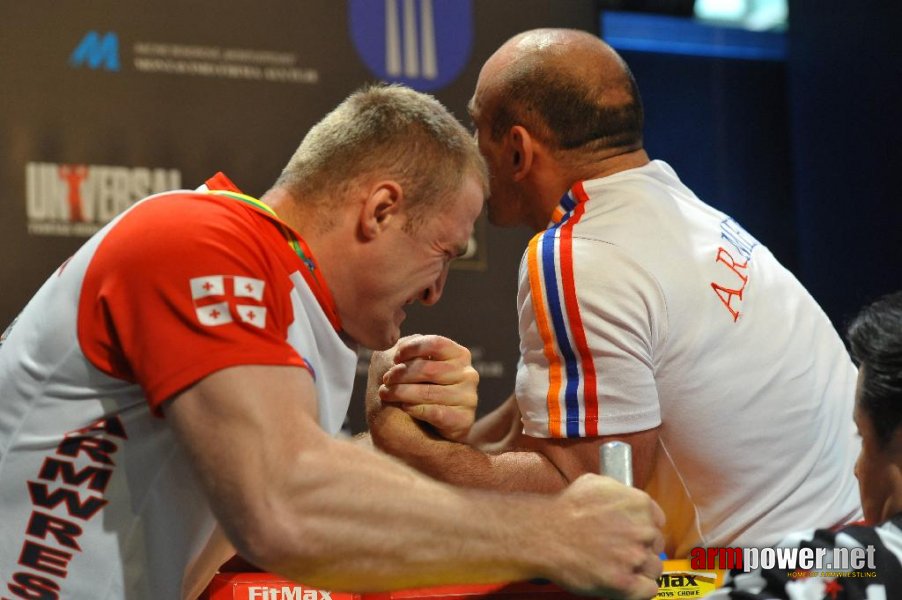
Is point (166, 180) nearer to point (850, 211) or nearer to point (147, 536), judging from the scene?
point (147, 536)

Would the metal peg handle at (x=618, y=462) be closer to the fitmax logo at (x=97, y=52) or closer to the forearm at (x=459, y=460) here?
the forearm at (x=459, y=460)

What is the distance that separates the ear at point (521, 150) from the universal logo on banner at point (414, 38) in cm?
89

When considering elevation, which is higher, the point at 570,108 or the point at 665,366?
the point at 570,108

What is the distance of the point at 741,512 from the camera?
1.82 m

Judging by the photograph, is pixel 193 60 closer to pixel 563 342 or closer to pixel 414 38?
pixel 414 38

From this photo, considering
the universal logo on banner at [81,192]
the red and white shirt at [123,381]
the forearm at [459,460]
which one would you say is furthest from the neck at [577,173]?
the universal logo on banner at [81,192]

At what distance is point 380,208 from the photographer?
1.46m

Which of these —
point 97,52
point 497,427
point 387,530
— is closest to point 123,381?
point 387,530

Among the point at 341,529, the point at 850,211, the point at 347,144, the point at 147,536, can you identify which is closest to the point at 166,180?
the point at 347,144

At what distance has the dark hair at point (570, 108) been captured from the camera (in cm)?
202

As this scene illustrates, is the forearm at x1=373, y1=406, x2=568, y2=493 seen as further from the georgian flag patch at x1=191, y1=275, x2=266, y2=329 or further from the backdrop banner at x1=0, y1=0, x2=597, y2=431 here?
the backdrop banner at x1=0, y1=0, x2=597, y2=431

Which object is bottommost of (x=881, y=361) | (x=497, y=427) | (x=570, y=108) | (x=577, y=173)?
(x=497, y=427)

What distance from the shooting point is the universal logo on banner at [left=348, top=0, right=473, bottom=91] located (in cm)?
287

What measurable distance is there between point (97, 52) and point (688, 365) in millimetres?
1634
